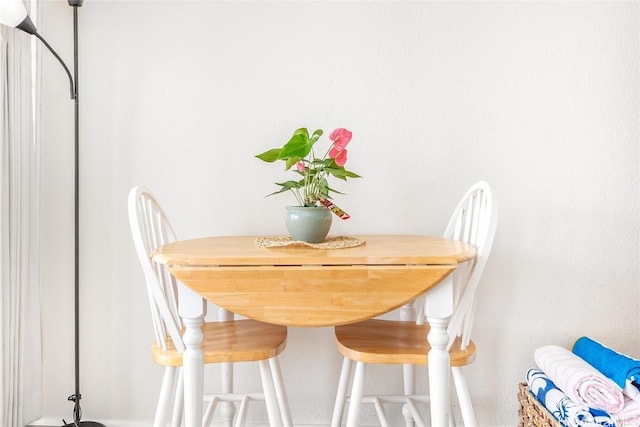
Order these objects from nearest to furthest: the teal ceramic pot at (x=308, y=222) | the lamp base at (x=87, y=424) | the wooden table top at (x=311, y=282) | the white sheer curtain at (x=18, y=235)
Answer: the wooden table top at (x=311, y=282) < the teal ceramic pot at (x=308, y=222) < the white sheer curtain at (x=18, y=235) < the lamp base at (x=87, y=424)

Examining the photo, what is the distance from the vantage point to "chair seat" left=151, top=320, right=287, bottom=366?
4.32 ft

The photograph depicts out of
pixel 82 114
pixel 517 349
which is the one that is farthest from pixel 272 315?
pixel 82 114

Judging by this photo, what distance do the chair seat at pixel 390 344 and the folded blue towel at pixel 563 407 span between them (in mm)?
321

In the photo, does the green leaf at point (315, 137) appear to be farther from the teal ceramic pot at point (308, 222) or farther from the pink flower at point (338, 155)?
the teal ceramic pot at point (308, 222)

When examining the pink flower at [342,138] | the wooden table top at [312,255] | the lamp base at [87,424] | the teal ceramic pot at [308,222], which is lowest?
the lamp base at [87,424]

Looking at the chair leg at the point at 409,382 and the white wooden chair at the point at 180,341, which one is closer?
the white wooden chair at the point at 180,341

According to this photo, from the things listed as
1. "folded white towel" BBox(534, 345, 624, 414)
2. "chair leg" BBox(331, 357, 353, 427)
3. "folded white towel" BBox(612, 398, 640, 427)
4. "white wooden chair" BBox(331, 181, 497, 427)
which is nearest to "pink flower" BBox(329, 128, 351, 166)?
"white wooden chair" BBox(331, 181, 497, 427)

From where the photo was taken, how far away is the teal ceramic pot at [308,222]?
1.42m

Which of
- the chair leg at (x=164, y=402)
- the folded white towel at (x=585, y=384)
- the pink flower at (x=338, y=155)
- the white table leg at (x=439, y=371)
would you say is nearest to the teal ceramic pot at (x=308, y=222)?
the pink flower at (x=338, y=155)

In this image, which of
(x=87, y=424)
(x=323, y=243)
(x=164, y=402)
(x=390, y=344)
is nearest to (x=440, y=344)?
(x=390, y=344)

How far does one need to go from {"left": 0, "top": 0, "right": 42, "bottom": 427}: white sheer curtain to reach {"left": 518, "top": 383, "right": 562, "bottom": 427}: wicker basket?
5.93 feet

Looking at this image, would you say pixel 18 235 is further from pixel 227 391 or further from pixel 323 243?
pixel 323 243

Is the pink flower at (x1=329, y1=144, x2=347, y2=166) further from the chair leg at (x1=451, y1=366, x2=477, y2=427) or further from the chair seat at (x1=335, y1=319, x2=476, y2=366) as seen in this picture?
the chair leg at (x1=451, y1=366, x2=477, y2=427)

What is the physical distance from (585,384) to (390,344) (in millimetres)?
584
